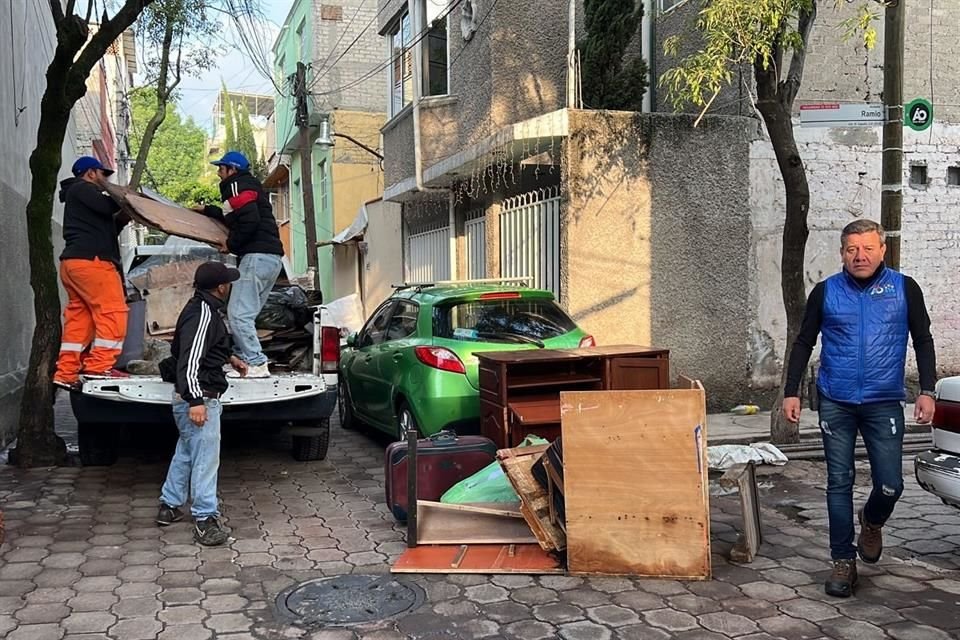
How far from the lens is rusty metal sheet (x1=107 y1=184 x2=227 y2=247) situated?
629cm

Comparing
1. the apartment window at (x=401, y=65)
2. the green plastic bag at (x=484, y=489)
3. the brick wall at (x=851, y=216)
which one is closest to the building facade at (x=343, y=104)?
the apartment window at (x=401, y=65)

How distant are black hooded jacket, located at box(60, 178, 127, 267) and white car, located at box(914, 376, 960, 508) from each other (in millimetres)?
5834

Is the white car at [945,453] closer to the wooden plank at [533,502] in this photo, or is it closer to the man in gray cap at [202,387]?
the wooden plank at [533,502]

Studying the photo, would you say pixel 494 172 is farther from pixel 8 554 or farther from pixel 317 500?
pixel 8 554

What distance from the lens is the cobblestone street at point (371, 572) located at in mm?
3822

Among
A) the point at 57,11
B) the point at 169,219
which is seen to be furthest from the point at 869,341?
the point at 57,11

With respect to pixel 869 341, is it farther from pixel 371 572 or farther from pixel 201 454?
pixel 201 454

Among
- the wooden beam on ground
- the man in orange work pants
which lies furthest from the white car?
the man in orange work pants

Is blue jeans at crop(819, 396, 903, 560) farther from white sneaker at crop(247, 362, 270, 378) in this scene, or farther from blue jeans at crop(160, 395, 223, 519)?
white sneaker at crop(247, 362, 270, 378)

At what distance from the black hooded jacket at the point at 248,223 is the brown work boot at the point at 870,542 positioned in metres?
4.45

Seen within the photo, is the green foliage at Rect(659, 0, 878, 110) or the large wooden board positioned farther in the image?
the green foliage at Rect(659, 0, 878, 110)

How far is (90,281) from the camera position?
6.41 m

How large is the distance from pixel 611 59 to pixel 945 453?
6418 mm

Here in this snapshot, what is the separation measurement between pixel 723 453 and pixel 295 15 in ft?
77.6
